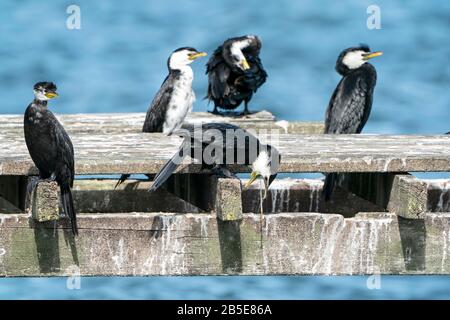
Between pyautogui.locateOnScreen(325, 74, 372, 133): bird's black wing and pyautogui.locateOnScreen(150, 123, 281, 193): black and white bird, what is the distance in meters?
1.93

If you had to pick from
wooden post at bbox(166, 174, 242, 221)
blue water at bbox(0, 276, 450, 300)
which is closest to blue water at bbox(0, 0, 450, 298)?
blue water at bbox(0, 276, 450, 300)

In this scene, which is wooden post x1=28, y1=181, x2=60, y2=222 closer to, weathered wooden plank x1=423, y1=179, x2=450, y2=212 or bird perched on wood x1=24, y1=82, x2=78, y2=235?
bird perched on wood x1=24, y1=82, x2=78, y2=235

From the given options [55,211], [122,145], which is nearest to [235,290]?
[122,145]

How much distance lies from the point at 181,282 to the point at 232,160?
5.05 metres

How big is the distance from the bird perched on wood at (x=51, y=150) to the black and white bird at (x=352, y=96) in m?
2.44

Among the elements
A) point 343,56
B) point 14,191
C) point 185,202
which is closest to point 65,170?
point 14,191

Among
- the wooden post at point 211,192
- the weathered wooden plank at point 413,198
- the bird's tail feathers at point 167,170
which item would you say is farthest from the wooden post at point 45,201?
the weathered wooden plank at point 413,198

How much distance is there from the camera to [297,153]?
7.75 m

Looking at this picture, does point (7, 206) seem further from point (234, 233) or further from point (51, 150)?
→ point (234, 233)

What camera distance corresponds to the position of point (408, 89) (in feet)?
61.3

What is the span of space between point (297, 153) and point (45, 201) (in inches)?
54.4

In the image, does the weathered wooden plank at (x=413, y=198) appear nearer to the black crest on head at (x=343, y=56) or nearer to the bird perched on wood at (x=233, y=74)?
the black crest on head at (x=343, y=56)

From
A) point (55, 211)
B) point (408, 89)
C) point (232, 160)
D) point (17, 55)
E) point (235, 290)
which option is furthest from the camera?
point (17, 55)
